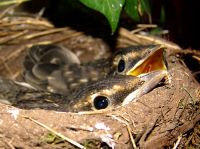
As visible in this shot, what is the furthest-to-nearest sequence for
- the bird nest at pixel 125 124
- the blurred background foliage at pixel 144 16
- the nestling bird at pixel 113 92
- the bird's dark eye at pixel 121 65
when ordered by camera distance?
the blurred background foliage at pixel 144 16
the bird's dark eye at pixel 121 65
the nestling bird at pixel 113 92
the bird nest at pixel 125 124

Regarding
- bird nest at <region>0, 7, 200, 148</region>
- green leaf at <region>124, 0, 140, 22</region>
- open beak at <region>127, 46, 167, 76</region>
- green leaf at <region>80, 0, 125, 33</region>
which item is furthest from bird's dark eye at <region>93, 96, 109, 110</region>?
green leaf at <region>124, 0, 140, 22</region>

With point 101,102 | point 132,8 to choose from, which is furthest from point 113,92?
point 132,8

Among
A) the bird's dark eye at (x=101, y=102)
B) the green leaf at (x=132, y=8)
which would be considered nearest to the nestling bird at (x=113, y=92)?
the bird's dark eye at (x=101, y=102)

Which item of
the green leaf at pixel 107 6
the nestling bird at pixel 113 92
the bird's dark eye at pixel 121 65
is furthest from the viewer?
the bird's dark eye at pixel 121 65

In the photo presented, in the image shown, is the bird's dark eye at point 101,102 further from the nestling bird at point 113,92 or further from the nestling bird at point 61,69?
the nestling bird at point 61,69

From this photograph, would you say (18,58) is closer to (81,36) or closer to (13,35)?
(13,35)

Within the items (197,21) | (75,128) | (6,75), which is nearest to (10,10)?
(6,75)

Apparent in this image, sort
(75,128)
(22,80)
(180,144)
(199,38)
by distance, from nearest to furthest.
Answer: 1. (75,128)
2. (180,144)
3. (199,38)
4. (22,80)

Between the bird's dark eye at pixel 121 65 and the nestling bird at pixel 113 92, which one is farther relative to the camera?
the bird's dark eye at pixel 121 65
